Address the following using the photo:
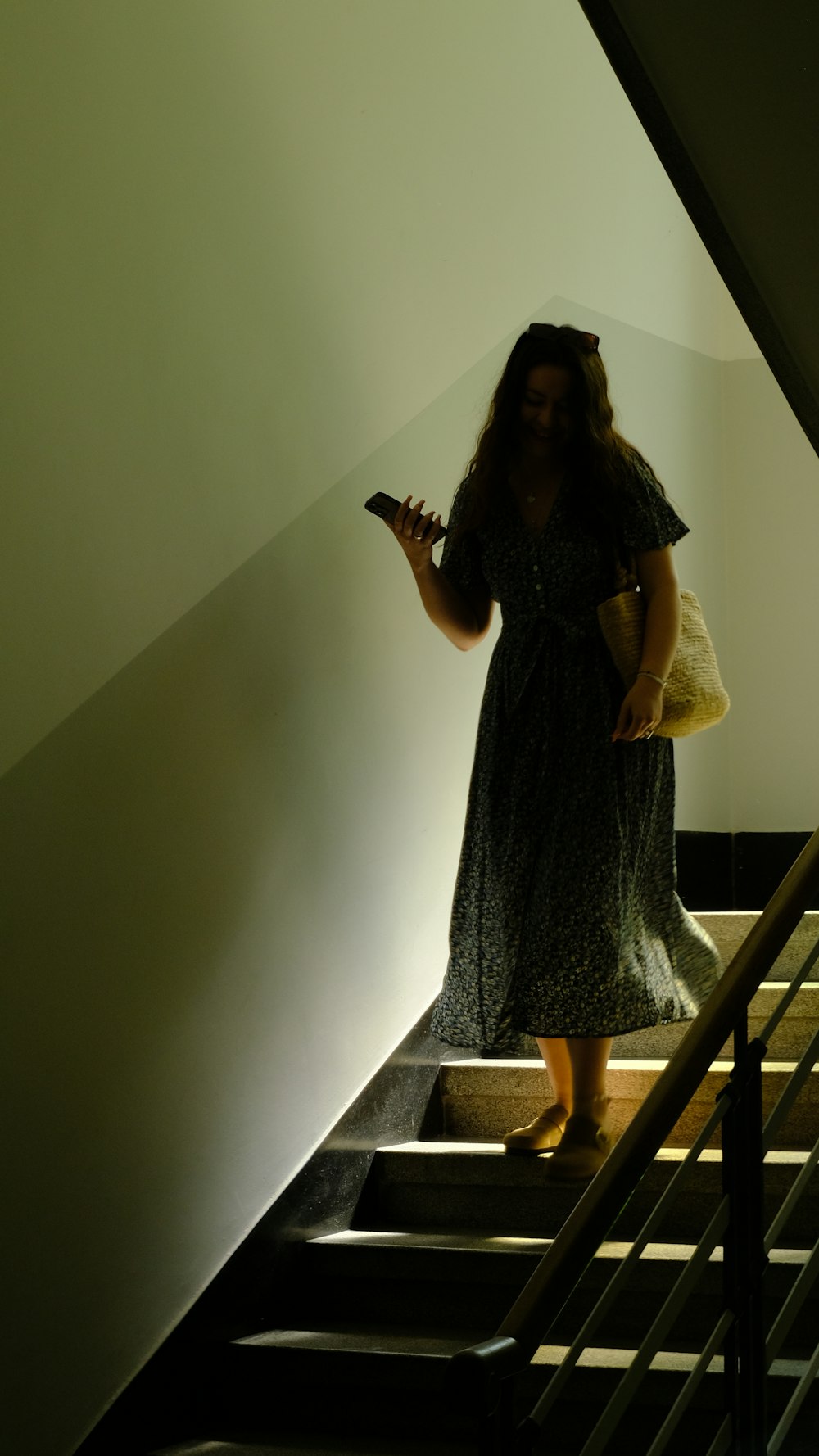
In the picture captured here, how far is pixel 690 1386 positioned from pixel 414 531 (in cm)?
152

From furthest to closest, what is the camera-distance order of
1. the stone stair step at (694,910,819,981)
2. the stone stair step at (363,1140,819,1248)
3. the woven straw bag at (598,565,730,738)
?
the stone stair step at (694,910,819,981) < the woven straw bag at (598,565,730,738) < the stone stair step at (363,1140,819,1248)

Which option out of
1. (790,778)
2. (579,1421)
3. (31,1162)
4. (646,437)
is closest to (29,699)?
(31,1162)

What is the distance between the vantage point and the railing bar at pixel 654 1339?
4.83 ft

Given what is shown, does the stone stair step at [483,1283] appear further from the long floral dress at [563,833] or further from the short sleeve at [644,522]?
the short sleeve at [644,522]

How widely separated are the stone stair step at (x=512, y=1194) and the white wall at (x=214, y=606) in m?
0.20

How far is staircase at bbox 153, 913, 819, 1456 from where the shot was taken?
2.11m

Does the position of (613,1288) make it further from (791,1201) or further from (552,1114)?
(552,1114)

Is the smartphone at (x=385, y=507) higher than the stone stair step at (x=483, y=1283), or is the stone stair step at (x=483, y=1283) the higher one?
the smartphone at (x=385, y=507)

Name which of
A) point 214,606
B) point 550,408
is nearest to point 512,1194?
point 214,606

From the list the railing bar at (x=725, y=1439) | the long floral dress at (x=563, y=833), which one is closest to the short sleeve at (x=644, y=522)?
the long floral dress at (x=563, y=833)

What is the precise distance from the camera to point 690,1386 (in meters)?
1.62

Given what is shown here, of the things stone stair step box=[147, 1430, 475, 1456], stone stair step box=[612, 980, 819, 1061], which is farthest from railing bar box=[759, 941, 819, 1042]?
stone stair step box=[612, 980, 819, 1061]

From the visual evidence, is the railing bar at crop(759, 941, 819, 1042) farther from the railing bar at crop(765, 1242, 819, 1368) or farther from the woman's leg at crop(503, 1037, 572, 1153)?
the woman's leg at crop(503, 1037, 572, 1153)

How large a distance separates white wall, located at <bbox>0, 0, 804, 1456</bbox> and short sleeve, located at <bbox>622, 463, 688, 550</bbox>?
65 cm
